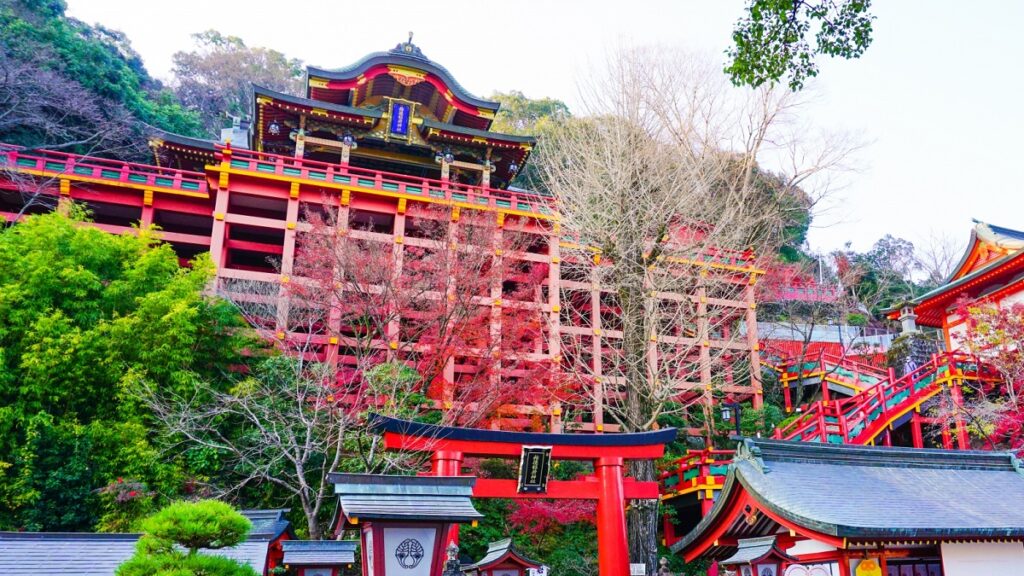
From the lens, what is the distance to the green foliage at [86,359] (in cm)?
1151

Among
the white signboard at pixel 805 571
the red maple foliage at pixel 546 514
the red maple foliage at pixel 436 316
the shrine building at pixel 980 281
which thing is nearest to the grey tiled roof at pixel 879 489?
the white signboard at pixel 805 571

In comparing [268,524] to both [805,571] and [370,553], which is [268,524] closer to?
[370,553]

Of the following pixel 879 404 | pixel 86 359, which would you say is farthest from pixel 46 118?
pixel 879 404

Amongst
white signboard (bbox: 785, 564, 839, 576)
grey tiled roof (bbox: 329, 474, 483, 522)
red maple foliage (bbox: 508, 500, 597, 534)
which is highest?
grey tiled roof (bbox: 329, 474, 483, 522)

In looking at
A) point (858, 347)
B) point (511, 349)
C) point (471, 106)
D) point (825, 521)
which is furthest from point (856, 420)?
point (471, 106)

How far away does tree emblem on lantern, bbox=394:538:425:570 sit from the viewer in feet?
18.4

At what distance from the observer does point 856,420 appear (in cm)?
1580

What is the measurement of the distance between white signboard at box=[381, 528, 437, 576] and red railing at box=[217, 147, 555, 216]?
13.8 meters

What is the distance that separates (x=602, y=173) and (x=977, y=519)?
8.41m

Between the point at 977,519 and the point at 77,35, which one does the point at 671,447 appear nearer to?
the point at 977,519

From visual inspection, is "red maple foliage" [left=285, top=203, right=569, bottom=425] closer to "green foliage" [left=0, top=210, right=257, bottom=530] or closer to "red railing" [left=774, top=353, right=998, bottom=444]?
"green foliage" [left=0, top=210, right=257, bottom=530]

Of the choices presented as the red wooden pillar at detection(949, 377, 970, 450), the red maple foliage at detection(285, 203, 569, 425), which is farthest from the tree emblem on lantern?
the red wooden pillar at detection(949, 377, 970, 450)

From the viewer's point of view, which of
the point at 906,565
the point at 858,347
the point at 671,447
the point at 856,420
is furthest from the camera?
the point at 858,347

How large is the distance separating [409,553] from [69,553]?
5.44m
